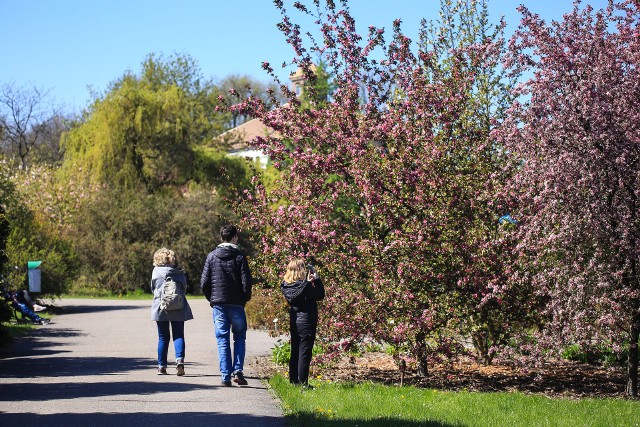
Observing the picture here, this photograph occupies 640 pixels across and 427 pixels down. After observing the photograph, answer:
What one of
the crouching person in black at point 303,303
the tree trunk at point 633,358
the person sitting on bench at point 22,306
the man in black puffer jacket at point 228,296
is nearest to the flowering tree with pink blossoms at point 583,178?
the tree trunk at point 633,358

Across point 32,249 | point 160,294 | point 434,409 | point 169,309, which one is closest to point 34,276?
point 32,249

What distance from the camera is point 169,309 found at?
13234mm

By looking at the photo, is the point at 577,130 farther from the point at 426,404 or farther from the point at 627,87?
the point at 426,404

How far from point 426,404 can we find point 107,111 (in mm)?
35272

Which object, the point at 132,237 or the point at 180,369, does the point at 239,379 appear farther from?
the point at 132,237

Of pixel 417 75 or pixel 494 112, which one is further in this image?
pixel 494 112

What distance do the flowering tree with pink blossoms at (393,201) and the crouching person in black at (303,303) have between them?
3.15 ft

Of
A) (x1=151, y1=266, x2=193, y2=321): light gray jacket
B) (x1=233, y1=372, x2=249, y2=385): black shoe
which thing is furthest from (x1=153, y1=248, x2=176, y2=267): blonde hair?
(x1=233, y1=372, x2=249, y2=385): black shoe

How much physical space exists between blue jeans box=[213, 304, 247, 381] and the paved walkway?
11.4 inches

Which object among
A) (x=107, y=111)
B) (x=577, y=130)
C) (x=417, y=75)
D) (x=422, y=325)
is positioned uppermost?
(x=107, y=111)

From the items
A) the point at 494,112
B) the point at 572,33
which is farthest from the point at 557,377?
the point at 572,33

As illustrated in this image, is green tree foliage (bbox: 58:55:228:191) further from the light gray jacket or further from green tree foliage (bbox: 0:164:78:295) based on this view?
the light gray jacket

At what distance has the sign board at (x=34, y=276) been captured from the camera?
24.1 meters

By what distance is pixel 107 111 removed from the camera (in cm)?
4316
